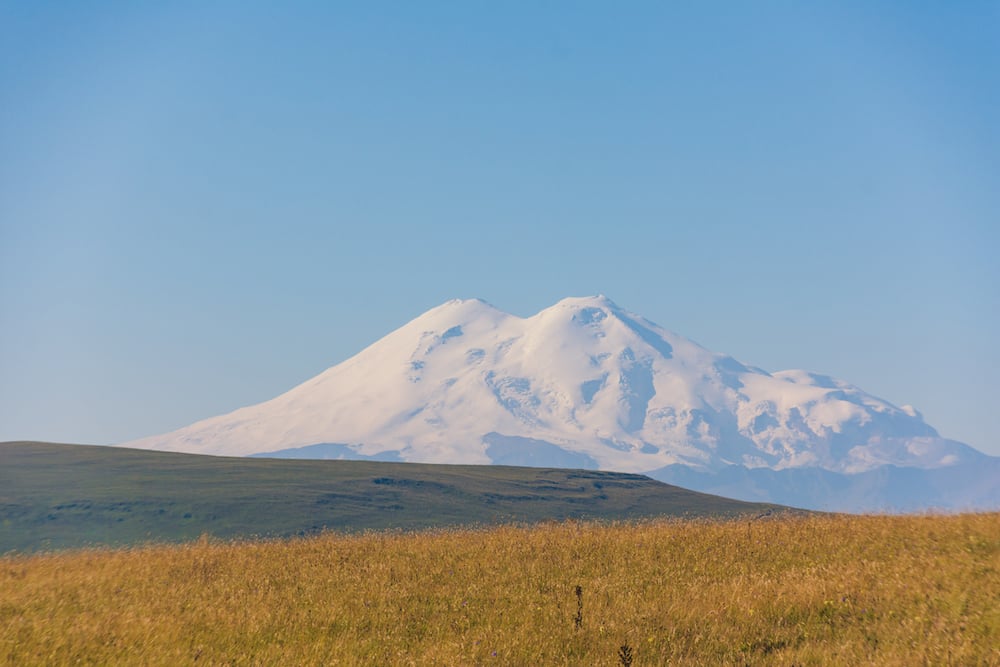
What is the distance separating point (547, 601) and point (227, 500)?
14940 cm

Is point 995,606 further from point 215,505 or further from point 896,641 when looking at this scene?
point 215,505

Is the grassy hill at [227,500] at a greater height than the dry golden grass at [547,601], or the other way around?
the dry golden grass at [547,601]

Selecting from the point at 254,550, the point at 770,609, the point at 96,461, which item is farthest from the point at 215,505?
the point at 770,609

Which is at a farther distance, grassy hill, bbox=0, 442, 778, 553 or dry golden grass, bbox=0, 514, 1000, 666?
grassy hill, bbox=0, 442, 778, 553

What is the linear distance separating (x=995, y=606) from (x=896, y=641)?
176cm

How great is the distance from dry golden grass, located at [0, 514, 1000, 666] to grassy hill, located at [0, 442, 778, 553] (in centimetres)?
9161

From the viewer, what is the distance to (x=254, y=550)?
19.3 m

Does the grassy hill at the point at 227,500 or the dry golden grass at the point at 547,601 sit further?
the grassy hill at the point at 227,500

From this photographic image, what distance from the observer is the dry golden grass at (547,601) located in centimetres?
1107

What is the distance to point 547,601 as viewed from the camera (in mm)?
13156

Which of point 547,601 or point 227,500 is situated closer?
point 547,601

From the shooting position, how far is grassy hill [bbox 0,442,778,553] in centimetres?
12731

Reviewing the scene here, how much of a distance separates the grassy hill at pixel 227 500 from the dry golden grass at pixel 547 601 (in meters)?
91.6

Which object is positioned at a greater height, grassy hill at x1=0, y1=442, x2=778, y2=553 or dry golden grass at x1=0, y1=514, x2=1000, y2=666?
dry golden grass at x1=0, y1=514, x2=1000, y2=666
